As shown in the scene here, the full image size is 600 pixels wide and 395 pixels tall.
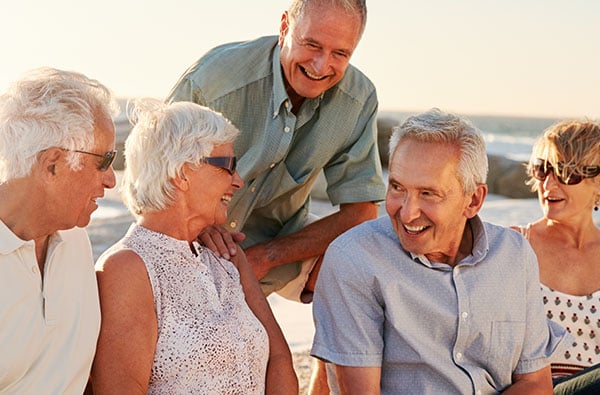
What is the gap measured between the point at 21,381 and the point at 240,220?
1.60m

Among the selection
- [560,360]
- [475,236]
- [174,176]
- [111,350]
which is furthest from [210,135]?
[560,360]

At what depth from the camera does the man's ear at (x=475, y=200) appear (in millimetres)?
2930

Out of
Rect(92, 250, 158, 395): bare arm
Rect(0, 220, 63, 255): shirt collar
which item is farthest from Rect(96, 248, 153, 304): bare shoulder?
Rect(0, 220, 63, 255): shirt collar

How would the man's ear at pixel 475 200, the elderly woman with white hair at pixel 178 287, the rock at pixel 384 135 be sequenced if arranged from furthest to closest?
1. the rock at pixel 384 135
2. the man's ear at pixel 475 200
3. the elderly woman with white hair at pixel 178 287

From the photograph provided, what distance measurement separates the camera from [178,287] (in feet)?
9.16

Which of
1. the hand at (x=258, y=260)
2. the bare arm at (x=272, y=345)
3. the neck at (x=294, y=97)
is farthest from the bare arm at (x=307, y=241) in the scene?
the bare arm at (x=272, y=345)

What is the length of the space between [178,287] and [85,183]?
0.48 m

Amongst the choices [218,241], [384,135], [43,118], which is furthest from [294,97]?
[384,135]

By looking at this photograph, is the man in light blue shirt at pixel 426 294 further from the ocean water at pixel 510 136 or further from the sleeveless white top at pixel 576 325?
the ocean water at pixel 510 136

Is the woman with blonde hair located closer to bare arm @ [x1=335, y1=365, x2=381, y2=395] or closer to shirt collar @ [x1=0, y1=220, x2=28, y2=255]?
bare arm @ [x1=335, y1=365, x2=381, y2=395]

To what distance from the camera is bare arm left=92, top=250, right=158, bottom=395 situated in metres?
2.60

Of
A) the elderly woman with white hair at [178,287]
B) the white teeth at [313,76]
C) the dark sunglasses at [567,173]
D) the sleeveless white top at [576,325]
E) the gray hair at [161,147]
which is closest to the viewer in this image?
the elderly woman with white hair at [178,287]

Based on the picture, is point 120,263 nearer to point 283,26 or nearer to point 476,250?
point 476,250

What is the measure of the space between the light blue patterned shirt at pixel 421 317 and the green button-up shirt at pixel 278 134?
937mm
